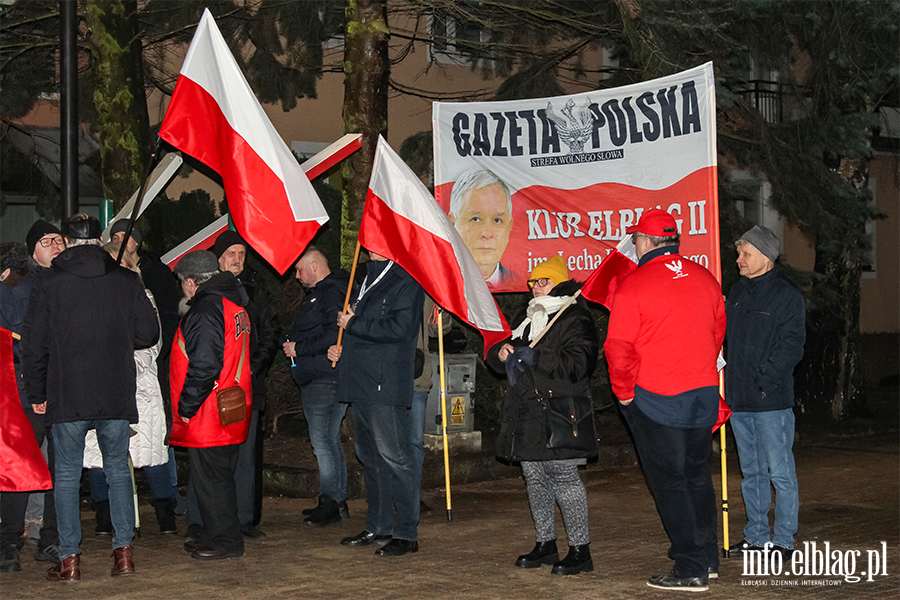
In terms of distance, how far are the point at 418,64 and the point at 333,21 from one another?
6.79 meters

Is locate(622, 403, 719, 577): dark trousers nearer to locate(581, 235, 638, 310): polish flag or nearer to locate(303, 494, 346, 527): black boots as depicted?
locate(581, 235, 638, 310): polish flag

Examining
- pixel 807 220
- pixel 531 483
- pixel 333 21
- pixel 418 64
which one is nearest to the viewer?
pixel 531 483

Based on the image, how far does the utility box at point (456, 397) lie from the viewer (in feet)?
36.3

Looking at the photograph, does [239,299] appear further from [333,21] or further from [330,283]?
[333,21]

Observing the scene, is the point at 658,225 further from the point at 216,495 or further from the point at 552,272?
the point at 216,495

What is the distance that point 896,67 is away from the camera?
1117 centimetres

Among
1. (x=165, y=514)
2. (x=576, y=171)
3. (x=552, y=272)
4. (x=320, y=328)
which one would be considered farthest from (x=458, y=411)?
(x=552, y=272)

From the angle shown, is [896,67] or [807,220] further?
[807,220]

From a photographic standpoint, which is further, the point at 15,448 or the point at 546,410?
the point at 15,448

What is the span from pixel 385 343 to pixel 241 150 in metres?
1.55

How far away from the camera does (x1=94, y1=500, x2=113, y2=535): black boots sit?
809 cm

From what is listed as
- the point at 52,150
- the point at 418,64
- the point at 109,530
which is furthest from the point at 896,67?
the point at 52,150

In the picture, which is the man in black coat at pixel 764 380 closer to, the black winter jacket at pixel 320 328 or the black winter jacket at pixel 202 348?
the black winter jacket at pixel 320 328

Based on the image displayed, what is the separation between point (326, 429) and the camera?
28.5ft
